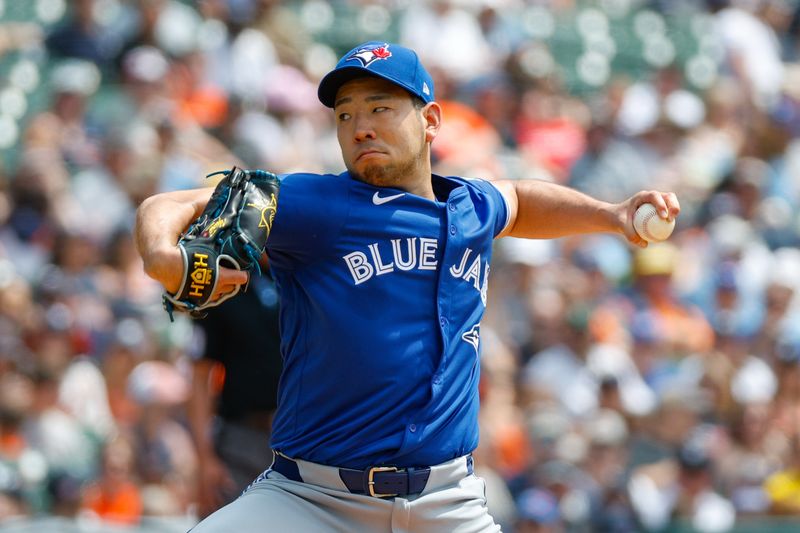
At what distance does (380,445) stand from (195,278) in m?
0.78

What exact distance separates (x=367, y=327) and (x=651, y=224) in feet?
3.03

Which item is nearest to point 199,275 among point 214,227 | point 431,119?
point 214,227

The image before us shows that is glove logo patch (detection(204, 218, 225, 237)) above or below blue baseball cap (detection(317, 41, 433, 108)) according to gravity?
below

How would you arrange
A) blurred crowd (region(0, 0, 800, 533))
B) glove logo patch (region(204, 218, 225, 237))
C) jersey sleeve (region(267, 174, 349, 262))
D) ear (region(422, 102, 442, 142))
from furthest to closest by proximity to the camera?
blurred crowd (region(0, 0, 800, 533)) < ear (region(422, 102, 442, 142)) < jersey sleeve (region(267, 174, 349, 262)) < glove logo patch (region(204, 218, 225, 237))

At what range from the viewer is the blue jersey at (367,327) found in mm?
3615

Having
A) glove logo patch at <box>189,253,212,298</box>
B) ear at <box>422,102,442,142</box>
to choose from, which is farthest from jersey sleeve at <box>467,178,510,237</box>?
glove logo patch at <box>189,253,212,298</box>

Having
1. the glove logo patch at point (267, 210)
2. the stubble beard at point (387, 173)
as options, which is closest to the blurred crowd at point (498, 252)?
the stubble beard at point (387, 173)

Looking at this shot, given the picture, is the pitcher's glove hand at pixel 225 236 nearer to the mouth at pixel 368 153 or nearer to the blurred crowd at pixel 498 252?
the mouth at pixel 368 153

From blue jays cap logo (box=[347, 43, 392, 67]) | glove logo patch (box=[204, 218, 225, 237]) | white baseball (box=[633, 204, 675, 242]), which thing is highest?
blue jays cap logo (box=[347, 43, 392, 67])

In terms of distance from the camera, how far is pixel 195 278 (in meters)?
3.16

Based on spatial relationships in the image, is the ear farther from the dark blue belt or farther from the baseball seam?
the dark blue belt

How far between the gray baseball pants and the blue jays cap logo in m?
1.17

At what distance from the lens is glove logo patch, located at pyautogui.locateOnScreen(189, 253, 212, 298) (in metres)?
3.16

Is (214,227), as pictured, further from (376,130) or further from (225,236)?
(376,130)
